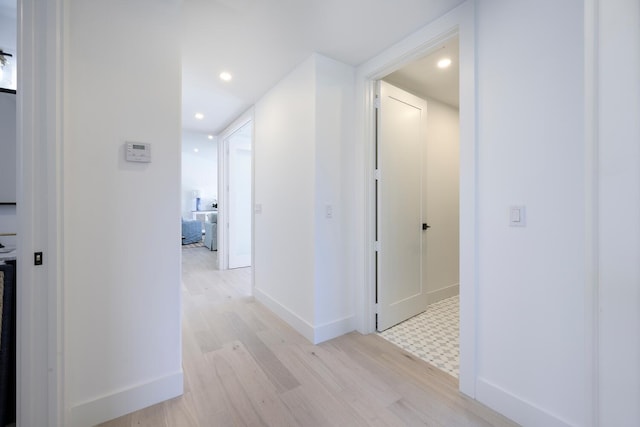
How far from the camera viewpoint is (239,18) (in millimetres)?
1813

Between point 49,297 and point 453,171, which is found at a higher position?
point 453,171

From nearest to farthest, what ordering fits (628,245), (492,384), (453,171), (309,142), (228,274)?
(628,245) < (492,384) < (309,142) < (453,171) < (228,274)

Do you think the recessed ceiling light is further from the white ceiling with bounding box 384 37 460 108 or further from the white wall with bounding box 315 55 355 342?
the white wall with bounding box 315 55 355 342

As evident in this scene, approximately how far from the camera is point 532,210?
1.36 metres

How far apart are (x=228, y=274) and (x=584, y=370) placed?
14.0 ft

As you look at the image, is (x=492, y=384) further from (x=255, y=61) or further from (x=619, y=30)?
(x=255, y=61)

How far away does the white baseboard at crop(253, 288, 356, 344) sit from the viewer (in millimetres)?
2236

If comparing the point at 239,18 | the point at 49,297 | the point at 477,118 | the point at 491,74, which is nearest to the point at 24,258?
the point at 49,297

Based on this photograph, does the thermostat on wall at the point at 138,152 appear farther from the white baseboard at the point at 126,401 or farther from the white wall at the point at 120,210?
the white baseboard at the point at 126,401

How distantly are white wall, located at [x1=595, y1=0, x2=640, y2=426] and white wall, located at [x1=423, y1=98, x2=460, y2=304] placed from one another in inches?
82.0

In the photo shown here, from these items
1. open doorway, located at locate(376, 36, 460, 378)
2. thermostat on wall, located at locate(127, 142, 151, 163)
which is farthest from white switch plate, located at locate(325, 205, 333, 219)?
thermostat on wall, located at locate(127, 142, 151, 163)

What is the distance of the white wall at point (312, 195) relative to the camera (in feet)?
7.44

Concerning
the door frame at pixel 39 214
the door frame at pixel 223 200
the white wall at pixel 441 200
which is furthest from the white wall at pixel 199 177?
the door frame at pixel 39 214

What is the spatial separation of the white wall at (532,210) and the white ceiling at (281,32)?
1.88 feet
